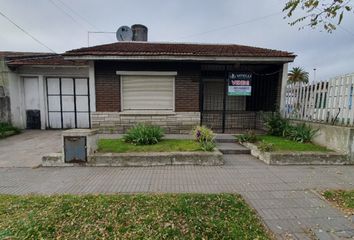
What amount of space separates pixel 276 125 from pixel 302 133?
123 cm

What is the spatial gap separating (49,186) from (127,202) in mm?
1954

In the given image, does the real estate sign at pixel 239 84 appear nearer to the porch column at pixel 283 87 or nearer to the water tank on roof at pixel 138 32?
the porch column at pixel 283 87

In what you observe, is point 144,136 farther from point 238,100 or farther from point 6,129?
point 6,129

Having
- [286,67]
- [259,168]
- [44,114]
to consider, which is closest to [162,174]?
[259,168]

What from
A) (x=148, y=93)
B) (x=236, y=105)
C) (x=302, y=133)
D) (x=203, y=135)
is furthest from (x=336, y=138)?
(x=148, y=93)

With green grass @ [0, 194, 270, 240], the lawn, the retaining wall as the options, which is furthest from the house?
green grass @ [0, 194, 270, 240]

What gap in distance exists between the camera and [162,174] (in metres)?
4.96

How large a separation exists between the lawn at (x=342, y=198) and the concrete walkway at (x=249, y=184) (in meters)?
0.21

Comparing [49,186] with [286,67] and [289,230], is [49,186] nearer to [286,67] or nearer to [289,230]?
[289,230]

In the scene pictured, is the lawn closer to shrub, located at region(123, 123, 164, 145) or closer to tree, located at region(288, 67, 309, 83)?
shrub, located at region(123, 123, 164, 145)

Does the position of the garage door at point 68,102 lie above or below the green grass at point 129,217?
above

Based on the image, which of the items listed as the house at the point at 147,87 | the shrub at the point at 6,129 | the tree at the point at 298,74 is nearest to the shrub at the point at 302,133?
the house at the point at 147,87

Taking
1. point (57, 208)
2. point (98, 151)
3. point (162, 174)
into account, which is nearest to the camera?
point (57, 208)

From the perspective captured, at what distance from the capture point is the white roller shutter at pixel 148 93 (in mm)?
8770
